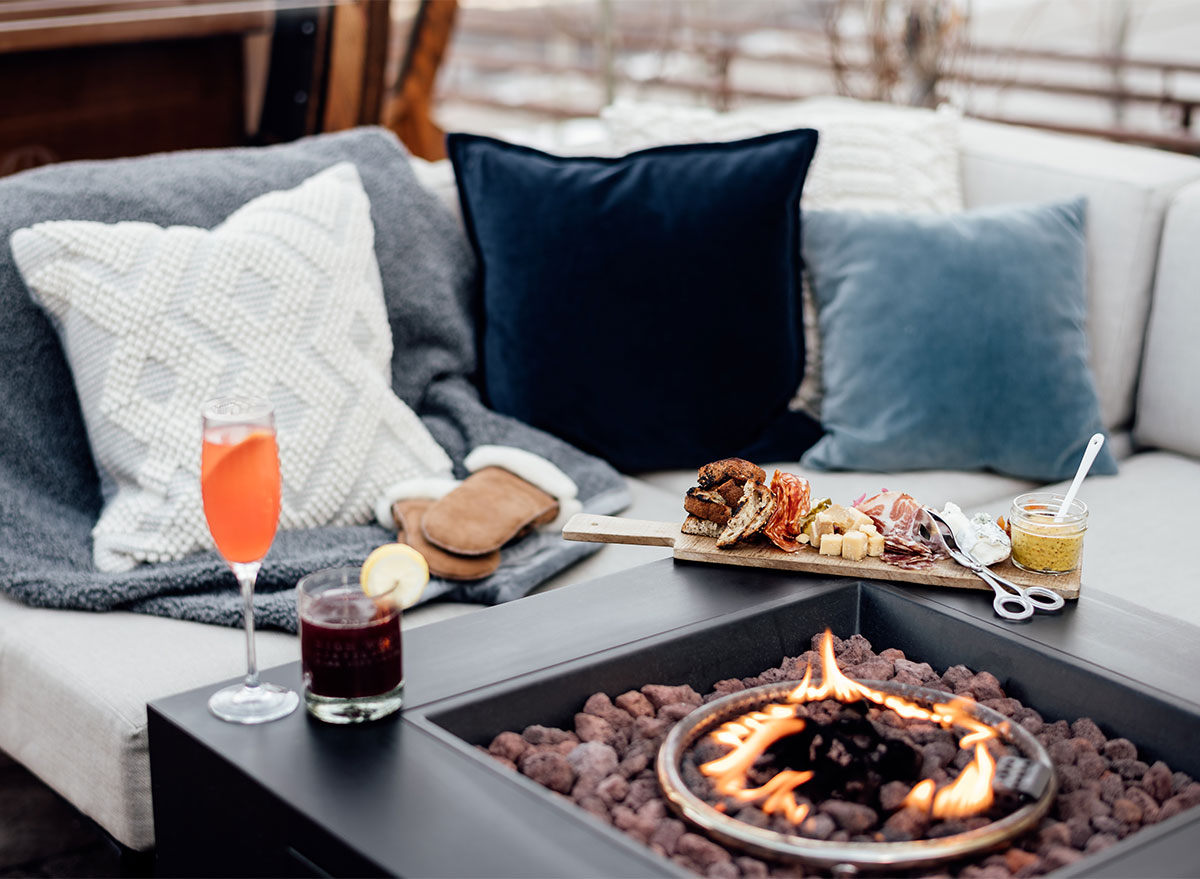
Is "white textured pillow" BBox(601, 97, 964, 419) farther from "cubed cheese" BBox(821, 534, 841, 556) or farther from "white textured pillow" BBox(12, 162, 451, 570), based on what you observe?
"cubed cheese" BBox(821, 534, 841, 556)

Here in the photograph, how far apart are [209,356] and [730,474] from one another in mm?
731

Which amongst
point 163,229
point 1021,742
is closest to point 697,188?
point 163,229

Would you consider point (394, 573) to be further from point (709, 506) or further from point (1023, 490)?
point (1023, 490)

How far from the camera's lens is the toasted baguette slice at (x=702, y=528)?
1.51m

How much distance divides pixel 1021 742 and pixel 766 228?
3.77ft

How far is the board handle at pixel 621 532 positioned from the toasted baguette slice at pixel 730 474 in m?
0.07

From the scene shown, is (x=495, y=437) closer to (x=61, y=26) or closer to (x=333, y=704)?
(x=333, y=704)

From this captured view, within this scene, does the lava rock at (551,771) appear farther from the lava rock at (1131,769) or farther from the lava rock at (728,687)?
the lava rock at (1131,769)

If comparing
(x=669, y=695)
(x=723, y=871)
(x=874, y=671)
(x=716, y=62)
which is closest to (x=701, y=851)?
(x=723, y=871)

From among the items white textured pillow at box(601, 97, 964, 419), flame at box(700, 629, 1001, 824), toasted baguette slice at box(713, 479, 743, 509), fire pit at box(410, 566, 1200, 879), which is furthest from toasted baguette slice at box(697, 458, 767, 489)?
white textured pillow at box(601, 97, 964, 419)

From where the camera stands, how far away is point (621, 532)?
5.01 feet

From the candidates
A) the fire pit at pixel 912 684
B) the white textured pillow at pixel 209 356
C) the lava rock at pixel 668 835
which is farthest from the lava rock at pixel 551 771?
the white textured pillow at pixel 209 356

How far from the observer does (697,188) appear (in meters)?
2.14

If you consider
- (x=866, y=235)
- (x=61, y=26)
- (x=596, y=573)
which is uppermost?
(x=61, y=26)
